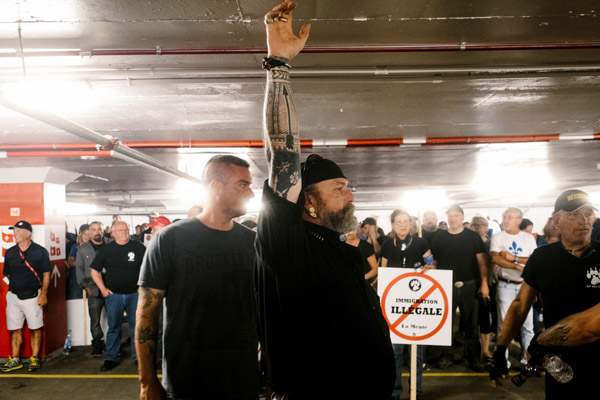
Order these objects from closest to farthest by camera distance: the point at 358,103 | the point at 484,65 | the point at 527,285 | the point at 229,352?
the point at 229,352 < the point at 527,285 < the point at 484,65 < the point at 358,103

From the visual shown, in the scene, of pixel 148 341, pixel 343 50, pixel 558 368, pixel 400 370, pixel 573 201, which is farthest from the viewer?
pixel 400 370

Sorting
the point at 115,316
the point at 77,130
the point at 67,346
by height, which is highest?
the point at 77,130

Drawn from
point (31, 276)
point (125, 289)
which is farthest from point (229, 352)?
point (31, 276)

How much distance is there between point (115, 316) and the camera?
624 centimetres

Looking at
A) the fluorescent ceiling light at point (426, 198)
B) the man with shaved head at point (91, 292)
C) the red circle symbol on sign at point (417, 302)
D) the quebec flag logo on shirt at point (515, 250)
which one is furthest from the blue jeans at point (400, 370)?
the fluorescent ceiling light at point (426, 198)

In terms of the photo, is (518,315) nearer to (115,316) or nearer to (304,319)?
(304,319)

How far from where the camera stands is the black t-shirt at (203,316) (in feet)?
7.57

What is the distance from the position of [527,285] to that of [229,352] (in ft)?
6.76

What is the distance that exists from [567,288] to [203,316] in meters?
2.25

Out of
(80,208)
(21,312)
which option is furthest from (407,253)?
(80,208)

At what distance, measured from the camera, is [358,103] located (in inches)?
199

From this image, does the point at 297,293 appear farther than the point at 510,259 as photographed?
No

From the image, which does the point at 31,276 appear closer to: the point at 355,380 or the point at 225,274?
the point at 225,274

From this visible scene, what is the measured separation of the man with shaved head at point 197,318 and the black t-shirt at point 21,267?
502cm
